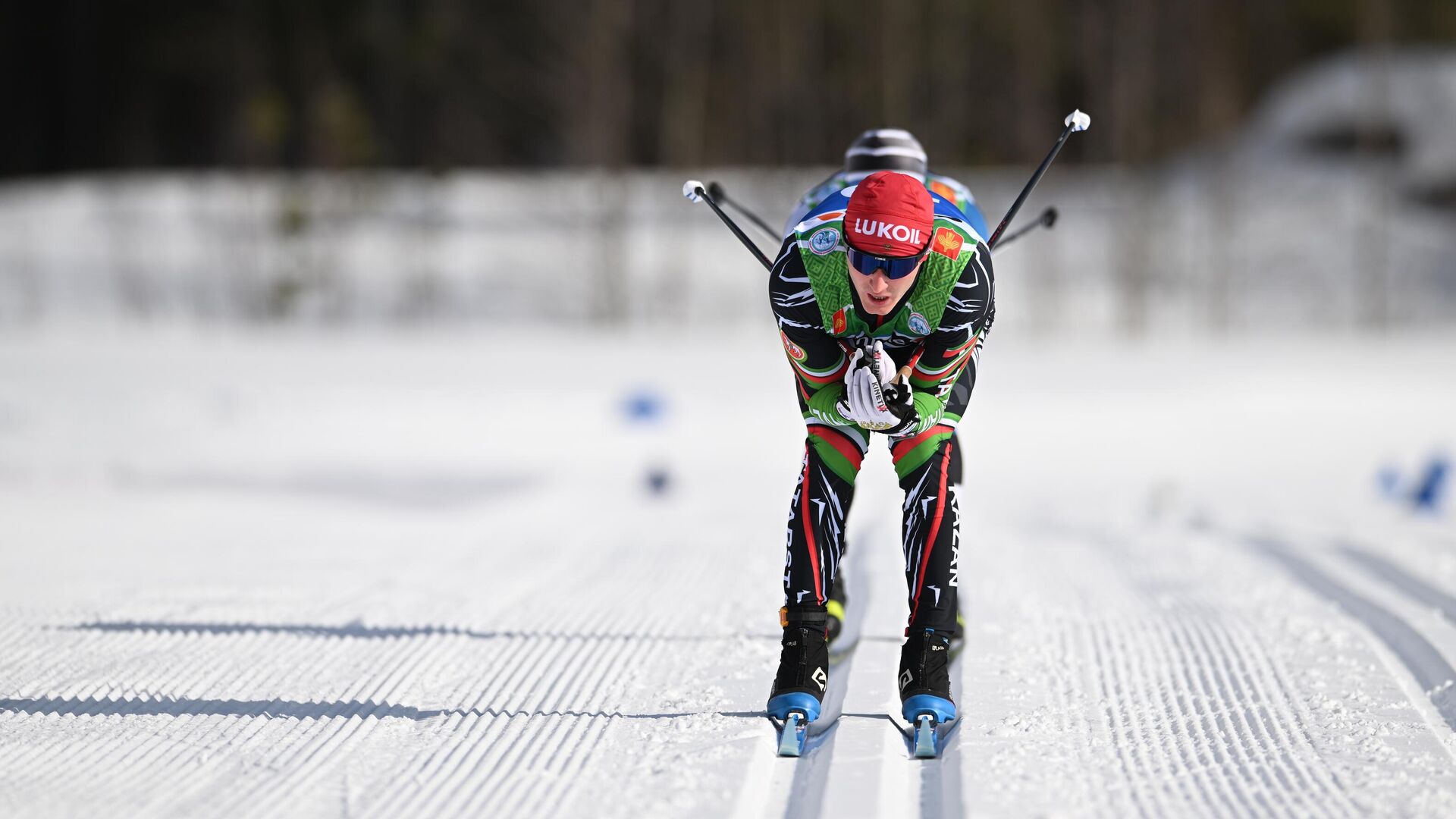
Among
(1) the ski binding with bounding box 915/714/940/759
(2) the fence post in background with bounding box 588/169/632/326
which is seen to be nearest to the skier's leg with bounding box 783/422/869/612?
(1) the ski binding with bounding box 915/714/940/759

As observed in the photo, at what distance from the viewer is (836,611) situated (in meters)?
3.50

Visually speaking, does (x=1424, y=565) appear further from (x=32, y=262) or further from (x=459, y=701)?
(x=32, y=262)

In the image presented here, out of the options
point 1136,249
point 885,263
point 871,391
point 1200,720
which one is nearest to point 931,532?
point 871,391

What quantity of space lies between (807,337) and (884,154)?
48.4 inches

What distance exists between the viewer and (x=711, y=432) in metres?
10.8

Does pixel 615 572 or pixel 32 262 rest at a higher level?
pixel 32 262

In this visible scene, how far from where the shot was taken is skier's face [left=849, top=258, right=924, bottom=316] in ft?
8.54

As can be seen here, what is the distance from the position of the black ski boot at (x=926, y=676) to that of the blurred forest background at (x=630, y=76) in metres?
15.2

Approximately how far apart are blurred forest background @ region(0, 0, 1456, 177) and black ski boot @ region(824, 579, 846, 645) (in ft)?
47.5

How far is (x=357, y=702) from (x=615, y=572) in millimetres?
2030

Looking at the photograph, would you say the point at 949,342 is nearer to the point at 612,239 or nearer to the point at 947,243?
the point at 947,243

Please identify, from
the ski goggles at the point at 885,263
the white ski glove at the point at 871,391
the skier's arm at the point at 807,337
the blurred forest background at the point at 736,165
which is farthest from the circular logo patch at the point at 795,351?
the blurred forest background at the point at 736,165

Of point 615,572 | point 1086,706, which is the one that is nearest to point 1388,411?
point 615,572

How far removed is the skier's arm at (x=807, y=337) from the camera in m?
2.70
